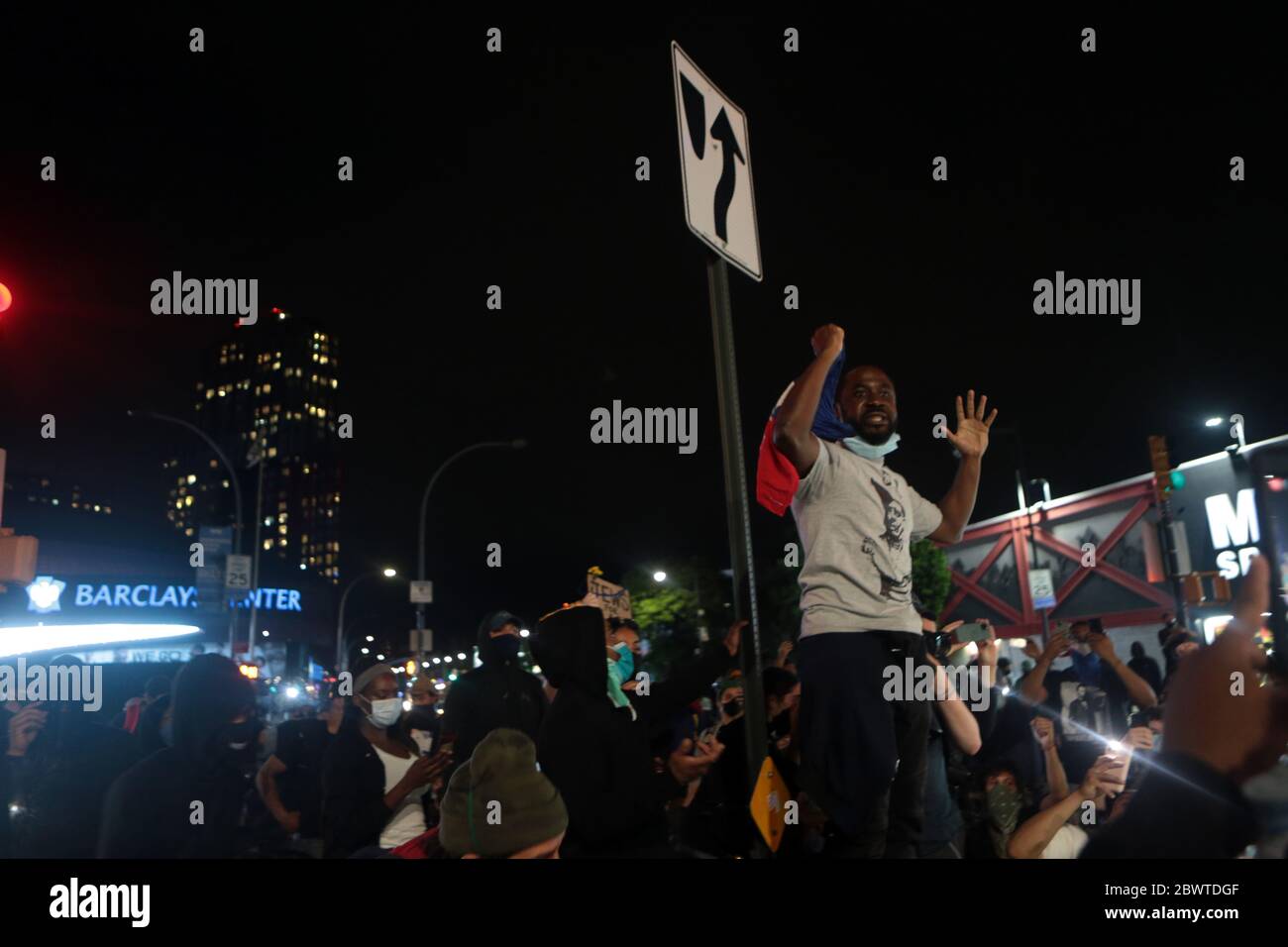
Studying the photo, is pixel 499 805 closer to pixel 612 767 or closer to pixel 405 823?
pixel 612 767

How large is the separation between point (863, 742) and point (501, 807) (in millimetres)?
1097

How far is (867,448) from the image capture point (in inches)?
130

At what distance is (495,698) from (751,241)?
138 inches

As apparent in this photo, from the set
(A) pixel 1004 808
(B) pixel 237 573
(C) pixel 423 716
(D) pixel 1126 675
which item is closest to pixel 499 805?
(A) pixel 1004 808

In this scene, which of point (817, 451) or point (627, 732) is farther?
point (627, 732)

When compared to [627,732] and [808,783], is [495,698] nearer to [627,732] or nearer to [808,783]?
[627,732]

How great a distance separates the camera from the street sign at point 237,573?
80.2ft

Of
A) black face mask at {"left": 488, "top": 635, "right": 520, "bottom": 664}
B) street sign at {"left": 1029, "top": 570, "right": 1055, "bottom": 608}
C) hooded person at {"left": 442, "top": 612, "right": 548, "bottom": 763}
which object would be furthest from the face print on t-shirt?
street sign at {"left": 1029, "top": 570, "right": 1055, "bottom": 608}

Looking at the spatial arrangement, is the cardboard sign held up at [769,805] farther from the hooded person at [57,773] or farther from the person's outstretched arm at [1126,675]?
the hooded person at [57,773]
